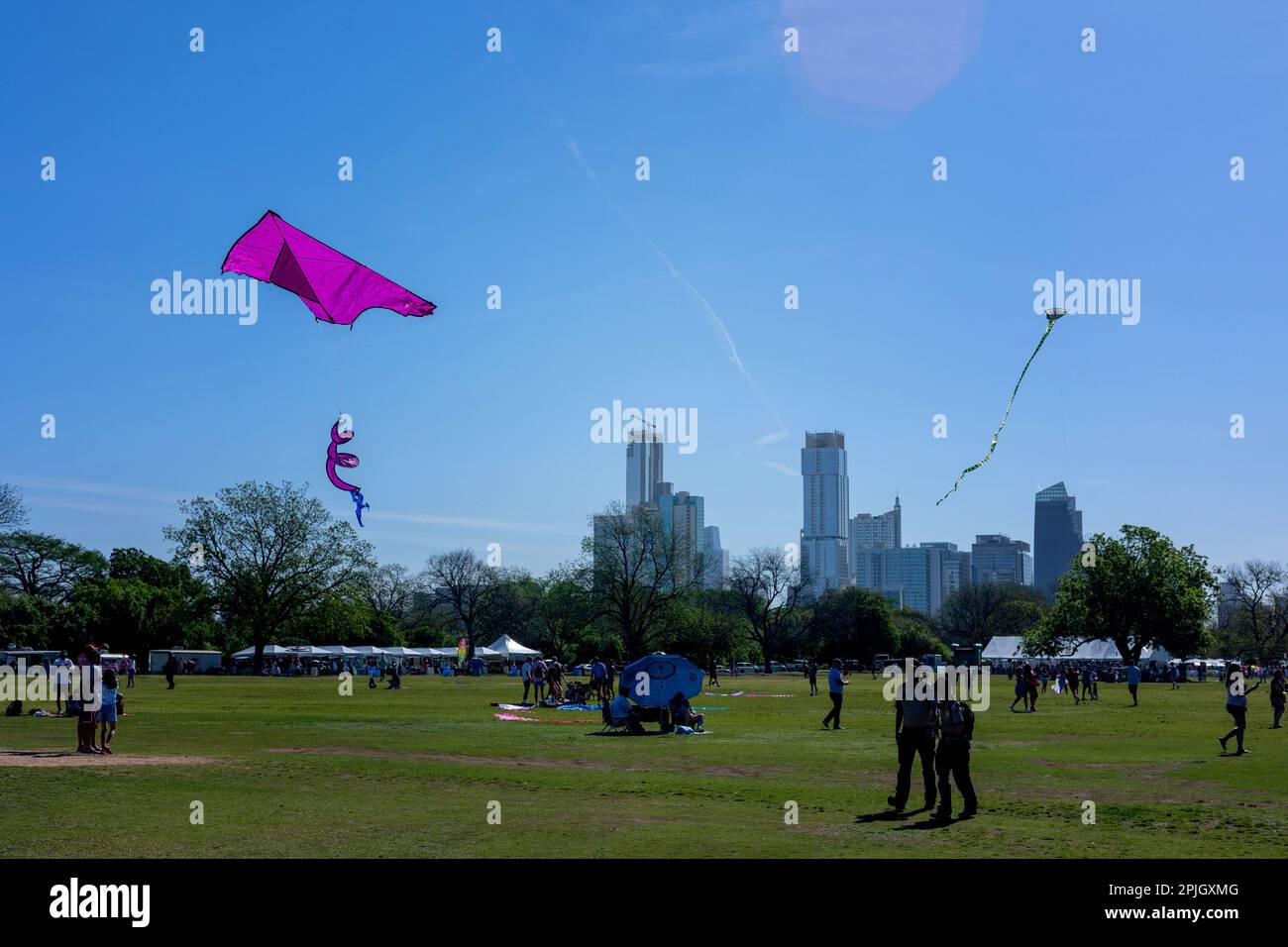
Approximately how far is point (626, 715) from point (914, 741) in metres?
16.1

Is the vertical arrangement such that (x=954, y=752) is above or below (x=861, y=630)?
above

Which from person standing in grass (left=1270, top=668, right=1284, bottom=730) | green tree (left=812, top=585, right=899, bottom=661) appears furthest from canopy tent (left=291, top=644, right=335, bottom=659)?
person standing in grass (left=1270, top=668, right=1284, bottom=730)

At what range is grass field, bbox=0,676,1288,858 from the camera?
13.0 m

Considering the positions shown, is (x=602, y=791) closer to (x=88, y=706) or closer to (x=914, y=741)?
(x=914, y=741)

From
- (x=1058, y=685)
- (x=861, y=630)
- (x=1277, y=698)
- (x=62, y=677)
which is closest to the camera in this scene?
(x=62, y=677)

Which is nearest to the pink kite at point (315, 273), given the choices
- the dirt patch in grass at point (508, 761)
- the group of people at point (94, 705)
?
the group of people at point (94, 705)

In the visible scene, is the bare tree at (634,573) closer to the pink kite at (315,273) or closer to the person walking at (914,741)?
the pink kite at (315,273)

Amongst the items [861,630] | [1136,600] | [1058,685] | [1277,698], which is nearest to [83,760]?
[1277,698]

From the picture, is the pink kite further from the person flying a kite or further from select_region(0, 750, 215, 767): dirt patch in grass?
select_region(0, 750, 215, 767): dirt patch in grass

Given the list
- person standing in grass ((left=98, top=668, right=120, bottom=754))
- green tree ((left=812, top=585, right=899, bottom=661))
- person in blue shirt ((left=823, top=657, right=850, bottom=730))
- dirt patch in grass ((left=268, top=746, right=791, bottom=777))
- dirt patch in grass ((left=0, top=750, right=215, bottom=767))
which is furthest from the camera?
green tree ((left=812, top=585, right=899, bottom=661))

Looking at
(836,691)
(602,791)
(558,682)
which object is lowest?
(558,682)

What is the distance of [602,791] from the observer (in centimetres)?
1825

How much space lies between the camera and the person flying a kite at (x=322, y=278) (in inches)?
973
